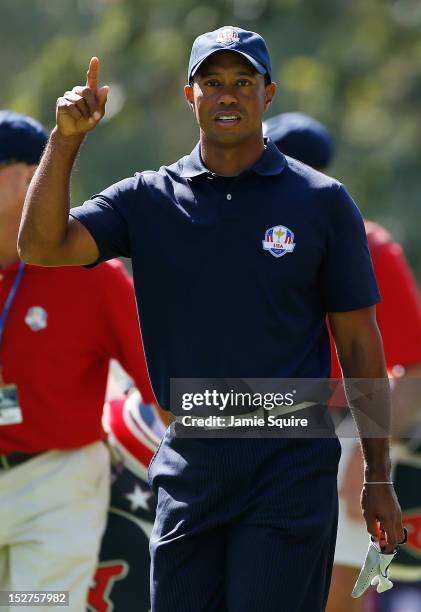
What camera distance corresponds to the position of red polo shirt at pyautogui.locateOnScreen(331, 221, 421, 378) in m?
6.45

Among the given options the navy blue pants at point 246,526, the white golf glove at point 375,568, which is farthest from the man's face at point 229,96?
the white golf glove at point 375,568

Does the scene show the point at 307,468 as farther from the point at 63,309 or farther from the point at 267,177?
the point at 63,309

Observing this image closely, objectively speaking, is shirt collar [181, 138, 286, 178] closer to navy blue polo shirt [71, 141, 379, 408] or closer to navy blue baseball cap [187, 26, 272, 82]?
navy blue polo shirt [71, 141, 379, 408]

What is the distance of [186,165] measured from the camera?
4.53m

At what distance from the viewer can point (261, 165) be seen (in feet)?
14.6

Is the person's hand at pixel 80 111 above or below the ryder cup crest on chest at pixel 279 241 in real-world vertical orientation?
above

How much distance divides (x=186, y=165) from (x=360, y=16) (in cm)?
1438

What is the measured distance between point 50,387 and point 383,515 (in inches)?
65.1

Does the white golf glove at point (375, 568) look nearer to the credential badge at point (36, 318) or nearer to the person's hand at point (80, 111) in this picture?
the person's hand at point (80, 111)

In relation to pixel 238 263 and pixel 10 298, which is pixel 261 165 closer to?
pixel 238 263

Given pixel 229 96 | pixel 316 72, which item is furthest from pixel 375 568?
pixel 316 72

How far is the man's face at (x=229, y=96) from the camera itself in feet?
14.5

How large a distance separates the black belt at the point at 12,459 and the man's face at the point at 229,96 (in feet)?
5.74

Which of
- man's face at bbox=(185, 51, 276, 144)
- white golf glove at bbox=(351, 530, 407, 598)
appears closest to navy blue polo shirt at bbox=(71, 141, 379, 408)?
man's face at bbox=(185, 51, 276, 144)
